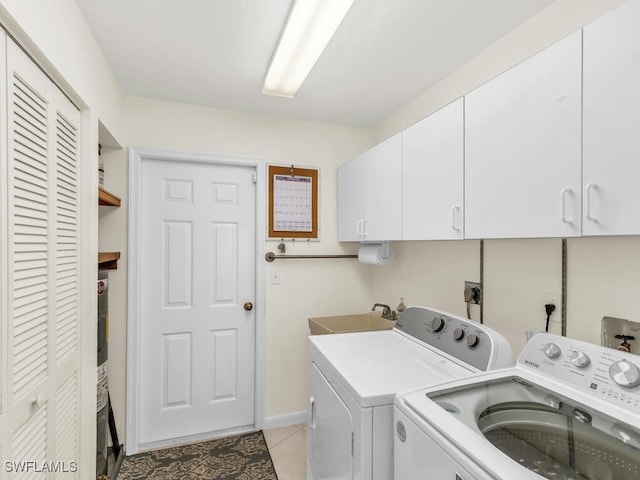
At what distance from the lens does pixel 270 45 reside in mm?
1715

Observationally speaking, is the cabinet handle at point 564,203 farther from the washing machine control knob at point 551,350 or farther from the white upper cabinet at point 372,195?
the white upper cabinet at point 372,195

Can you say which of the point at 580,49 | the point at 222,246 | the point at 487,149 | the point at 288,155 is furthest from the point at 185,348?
the point at 580,49

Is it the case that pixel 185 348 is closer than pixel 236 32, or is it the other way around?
pixel 236 32

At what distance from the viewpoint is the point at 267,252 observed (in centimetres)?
259

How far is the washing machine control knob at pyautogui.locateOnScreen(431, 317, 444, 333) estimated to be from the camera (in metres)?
1.62

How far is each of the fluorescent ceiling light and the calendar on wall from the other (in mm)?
745

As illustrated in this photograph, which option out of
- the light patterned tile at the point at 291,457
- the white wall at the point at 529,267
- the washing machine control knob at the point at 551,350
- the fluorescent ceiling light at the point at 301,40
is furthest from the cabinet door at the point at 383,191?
the light patterned tile at the point at 291,457

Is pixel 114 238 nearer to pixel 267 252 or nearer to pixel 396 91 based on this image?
pixel 267 252

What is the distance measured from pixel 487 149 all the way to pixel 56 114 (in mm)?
1714

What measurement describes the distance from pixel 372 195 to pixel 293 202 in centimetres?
76

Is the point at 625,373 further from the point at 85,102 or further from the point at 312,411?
the point at 85,102

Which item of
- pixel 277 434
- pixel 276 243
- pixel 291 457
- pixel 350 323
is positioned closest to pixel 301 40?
pixel 276 243

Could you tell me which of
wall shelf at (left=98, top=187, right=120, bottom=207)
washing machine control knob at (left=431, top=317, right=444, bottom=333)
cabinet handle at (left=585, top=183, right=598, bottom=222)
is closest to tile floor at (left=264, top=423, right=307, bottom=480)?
washing machine control knob at (left=431, top=317, right=444, bottom=333)
